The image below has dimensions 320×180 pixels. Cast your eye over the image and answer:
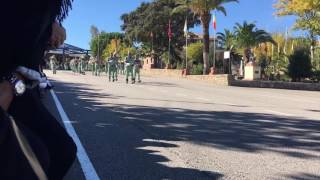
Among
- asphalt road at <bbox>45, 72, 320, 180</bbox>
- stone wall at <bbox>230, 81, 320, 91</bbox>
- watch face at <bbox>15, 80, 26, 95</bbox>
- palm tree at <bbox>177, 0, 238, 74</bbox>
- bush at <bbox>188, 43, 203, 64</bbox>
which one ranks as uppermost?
palm tree at <bbox>177, 0, 238, 74</bbox>

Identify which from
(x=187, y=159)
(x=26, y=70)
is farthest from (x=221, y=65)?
(x=26, y=70)

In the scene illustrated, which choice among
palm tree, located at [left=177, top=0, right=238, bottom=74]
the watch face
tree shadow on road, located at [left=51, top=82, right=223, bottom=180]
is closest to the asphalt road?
tree shadow on road, located at [left=51, top=82, right=223, bottom=180]

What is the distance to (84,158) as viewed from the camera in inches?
305

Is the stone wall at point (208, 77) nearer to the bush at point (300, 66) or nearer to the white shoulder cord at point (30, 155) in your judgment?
the bush at point (300, 66)

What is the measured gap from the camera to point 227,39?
6044 centimetres

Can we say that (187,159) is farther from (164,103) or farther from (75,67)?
(75,67)

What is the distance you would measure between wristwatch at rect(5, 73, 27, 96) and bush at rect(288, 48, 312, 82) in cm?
3795

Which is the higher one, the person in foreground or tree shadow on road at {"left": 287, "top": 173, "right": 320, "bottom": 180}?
the person in foreground

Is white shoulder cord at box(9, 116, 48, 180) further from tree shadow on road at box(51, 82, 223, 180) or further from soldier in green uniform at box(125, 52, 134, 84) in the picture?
soldier in green uniform at box(125, 52, 134, 84)

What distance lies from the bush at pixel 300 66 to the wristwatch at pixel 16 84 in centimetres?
3795

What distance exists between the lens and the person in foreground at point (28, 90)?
6.24 ft

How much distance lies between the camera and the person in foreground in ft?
6.24

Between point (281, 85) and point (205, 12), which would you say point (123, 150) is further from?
point (205, 12)

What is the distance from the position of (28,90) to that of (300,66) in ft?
127
